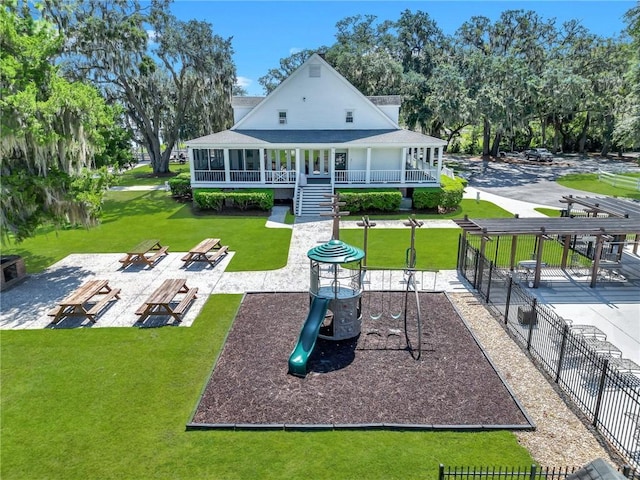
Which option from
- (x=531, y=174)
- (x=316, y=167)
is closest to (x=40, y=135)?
(x=316, y=167)

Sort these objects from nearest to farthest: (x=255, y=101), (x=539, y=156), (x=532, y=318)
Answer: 1. (x=532, y=318)
2. (x=255, y=101)
3. (x=539, y=156)

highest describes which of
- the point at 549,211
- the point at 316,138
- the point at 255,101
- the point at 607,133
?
the point at 255,101

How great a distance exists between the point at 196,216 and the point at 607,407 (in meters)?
22.0

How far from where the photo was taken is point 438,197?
84.4ft

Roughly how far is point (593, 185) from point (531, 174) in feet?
21.9

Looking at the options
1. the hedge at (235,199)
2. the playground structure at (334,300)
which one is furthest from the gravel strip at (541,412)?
the hedge at (235,199)

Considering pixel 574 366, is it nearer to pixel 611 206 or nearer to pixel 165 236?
pixel 611 206

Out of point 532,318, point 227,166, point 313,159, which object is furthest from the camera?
point 313,159

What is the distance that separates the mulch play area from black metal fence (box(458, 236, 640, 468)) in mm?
1339

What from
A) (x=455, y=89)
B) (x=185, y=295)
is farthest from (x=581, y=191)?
(x=185, y=295)

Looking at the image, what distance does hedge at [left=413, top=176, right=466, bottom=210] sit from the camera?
2569 centimetres

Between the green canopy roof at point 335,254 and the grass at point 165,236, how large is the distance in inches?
242

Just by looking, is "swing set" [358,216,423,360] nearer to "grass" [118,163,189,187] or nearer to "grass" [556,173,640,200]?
"grass" [556,173,640,200]

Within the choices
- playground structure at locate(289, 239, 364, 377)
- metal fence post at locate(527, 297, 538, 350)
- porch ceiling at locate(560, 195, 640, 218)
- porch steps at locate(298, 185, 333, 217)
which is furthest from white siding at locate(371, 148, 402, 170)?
metal fence post at locate(527, 297, 538, 350)
